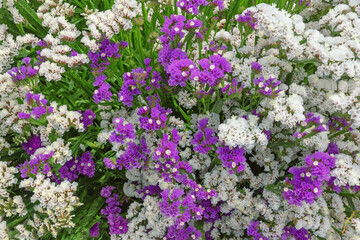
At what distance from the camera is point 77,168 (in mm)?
2949

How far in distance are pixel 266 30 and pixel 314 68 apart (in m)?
1.12

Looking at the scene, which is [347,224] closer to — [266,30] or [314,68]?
[314,68]

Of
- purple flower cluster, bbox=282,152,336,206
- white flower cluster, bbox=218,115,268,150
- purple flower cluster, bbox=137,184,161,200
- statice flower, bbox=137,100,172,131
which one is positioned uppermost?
statice flower, bbox=137,100,172,131

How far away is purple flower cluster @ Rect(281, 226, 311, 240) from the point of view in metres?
2.67

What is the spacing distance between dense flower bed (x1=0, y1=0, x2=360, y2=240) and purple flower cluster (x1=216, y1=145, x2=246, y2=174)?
0.01m

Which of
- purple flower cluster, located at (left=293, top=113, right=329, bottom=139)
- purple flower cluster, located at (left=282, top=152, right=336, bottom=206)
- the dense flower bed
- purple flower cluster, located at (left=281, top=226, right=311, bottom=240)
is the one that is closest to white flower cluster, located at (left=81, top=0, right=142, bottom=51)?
the dense flower bed

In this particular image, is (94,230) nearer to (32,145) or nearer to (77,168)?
(77,168)

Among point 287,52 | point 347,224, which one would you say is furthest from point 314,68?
point 347,224

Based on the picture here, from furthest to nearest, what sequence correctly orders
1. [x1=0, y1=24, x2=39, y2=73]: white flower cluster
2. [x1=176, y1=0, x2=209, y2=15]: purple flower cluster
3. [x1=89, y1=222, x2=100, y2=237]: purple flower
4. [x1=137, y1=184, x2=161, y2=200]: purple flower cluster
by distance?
[x1=89, y1=222, x2=100, y2=237]: purple flower, [x1=0, y1=24, x2=39, y2=73]: white flower cluster, [x1=137, y1=184, x2=161, y2=200]: purple flower cluster, [x1=176, y1=0, x2=209, y2=15]: purple flower cluster

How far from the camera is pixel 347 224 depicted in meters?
2.67

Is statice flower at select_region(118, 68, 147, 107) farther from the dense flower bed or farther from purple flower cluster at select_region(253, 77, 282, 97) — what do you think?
purple flower cluster at select_region(253, 77, 282, 97)

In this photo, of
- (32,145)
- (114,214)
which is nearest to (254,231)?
(114,214)

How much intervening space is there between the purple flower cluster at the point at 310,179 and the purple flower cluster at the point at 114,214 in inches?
68.3

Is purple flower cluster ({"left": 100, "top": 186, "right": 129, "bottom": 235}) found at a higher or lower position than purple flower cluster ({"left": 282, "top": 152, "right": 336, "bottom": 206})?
lower
